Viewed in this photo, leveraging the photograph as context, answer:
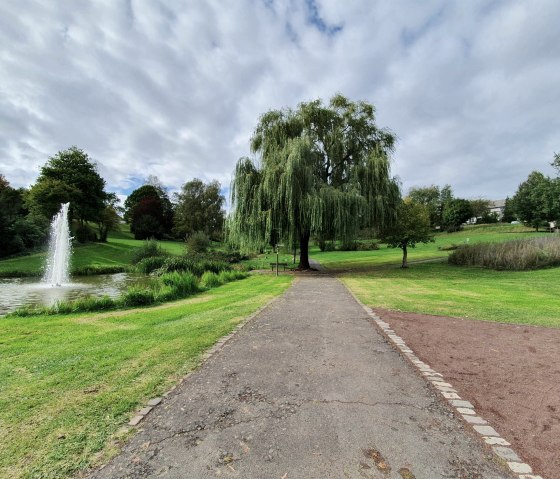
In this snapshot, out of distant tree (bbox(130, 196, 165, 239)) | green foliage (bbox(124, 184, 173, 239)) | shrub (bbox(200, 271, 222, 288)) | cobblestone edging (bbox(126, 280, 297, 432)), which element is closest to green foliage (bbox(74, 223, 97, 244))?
green foliage (bbox(124, 184, 173, 239))

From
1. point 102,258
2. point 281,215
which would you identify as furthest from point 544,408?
point 102,258

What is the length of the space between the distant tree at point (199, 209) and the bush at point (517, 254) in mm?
39285

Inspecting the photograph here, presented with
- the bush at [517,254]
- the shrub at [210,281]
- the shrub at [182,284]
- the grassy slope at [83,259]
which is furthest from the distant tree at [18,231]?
the bush at [517,254]

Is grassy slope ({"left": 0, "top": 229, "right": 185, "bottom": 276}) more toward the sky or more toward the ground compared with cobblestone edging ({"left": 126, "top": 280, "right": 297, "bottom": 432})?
more toward the sky

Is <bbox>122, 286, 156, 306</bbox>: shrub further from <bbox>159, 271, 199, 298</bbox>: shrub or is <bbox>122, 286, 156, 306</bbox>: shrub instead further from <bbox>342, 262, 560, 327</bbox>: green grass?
<bbox>342, 262, 560, 327</bbox>: green grass

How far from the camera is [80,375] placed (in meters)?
3.84

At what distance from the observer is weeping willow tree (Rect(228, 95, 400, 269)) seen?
56.8 feet

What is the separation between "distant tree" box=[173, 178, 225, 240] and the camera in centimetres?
5256

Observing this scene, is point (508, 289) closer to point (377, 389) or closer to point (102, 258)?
point (377, 389)

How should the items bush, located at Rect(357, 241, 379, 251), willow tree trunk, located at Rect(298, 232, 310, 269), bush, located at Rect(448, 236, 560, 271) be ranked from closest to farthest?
bush, located at Rect(448, 236, 560, 271) < willow tree trunk, located at Rect(298, 232, 310, 269) < bush, located at Rect(357, 241, 379, 251)

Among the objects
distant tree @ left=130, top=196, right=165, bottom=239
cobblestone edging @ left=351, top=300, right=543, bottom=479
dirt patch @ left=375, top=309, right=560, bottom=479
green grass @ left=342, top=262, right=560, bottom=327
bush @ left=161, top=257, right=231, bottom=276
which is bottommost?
green grass @ left=342, top=262, right=560, bottom=327

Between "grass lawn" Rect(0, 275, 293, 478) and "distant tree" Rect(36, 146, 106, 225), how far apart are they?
112 ft

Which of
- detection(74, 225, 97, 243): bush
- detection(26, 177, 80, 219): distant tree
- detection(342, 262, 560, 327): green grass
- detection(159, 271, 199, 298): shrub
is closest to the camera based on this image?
detection(342, 262, 560, 327): green grass

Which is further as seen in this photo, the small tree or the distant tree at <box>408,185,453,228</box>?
the distant tree at <box>408,185,453,228</box>
